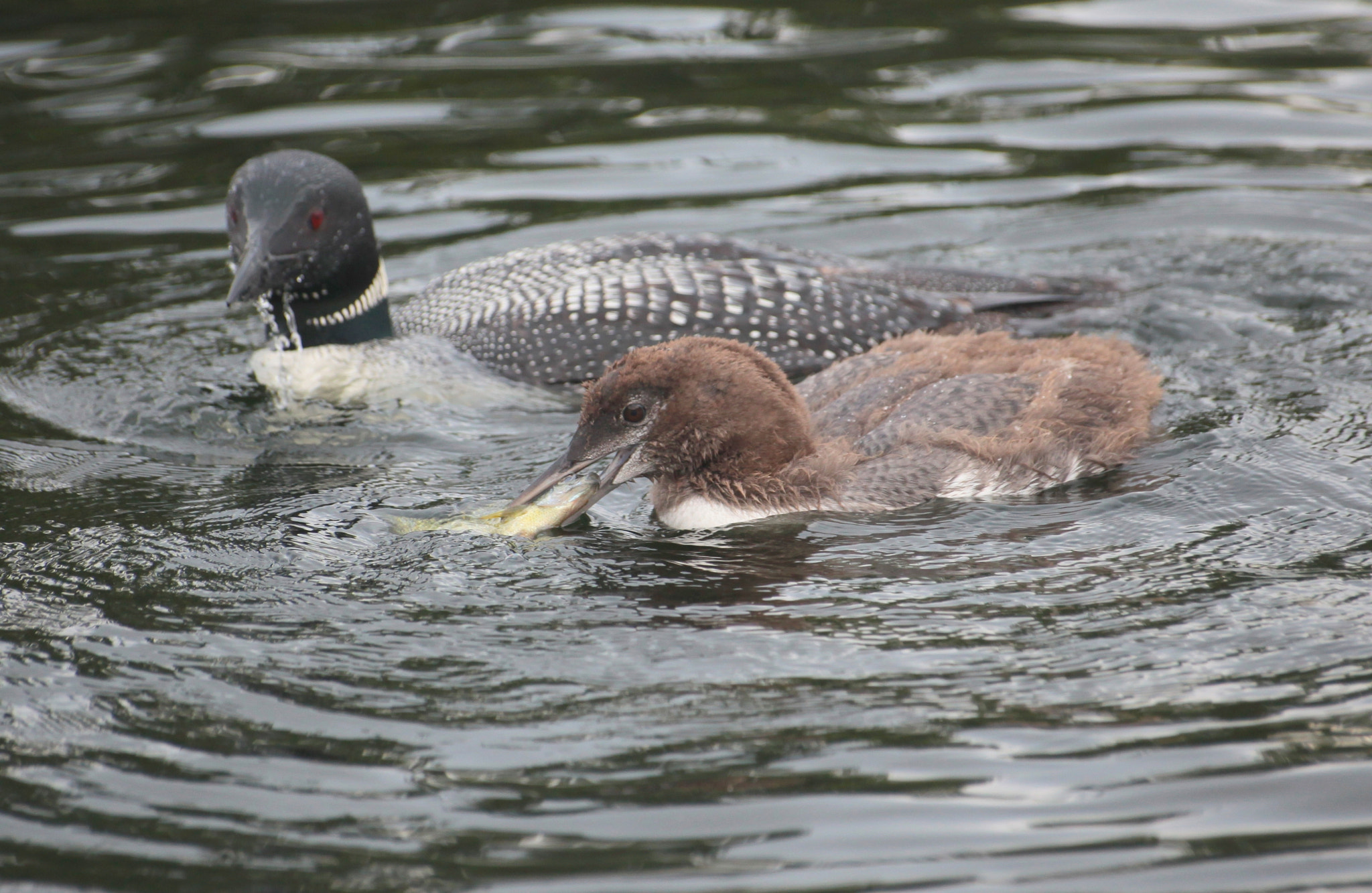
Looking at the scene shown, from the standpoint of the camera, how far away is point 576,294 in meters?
6.90

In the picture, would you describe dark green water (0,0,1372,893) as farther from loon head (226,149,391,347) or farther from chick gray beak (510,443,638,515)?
loon head (226,149,391,347)

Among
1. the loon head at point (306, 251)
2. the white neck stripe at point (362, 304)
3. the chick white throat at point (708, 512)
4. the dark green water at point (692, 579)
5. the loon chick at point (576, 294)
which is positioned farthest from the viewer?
the white neck stripe at point (362, 304)

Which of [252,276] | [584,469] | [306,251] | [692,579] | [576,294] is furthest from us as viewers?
[576,294]

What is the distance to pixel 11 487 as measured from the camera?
227 inches

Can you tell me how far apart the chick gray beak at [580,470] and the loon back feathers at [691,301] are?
1550 mm

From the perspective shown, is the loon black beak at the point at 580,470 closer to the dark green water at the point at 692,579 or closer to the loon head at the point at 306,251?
the dark green water at the point at 692,579

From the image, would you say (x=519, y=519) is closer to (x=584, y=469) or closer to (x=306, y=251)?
(x=584, y=469)

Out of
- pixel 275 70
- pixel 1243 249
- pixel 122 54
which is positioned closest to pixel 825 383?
pixel 1243 249

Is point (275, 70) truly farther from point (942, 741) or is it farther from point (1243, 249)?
point (942, 741)

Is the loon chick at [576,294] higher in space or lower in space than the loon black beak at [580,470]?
higher

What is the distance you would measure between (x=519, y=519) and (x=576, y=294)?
1.94 meters

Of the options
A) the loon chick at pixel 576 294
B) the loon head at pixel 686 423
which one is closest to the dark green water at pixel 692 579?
the loon head at pixel 686 423

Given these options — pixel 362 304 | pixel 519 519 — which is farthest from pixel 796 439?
pixel 362 304

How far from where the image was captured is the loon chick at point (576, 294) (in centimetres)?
674
